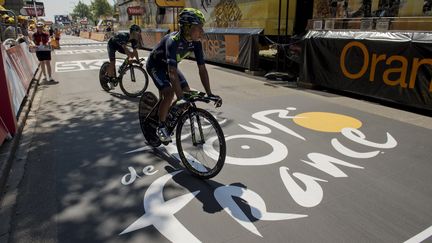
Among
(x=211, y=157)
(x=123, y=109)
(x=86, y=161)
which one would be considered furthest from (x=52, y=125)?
(x=211, y=157)

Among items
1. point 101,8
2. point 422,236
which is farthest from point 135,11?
point 101,8

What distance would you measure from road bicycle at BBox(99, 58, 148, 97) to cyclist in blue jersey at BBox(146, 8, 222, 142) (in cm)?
451

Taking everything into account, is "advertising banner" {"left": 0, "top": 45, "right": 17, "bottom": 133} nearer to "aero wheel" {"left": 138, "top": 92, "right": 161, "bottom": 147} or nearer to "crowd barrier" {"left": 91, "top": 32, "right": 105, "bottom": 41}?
"aero wheel" {"left": 138, "top": 92, "right": 161, "bottom": 147}

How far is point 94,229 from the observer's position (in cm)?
324

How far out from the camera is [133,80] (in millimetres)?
9188

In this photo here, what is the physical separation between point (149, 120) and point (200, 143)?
1160 mm

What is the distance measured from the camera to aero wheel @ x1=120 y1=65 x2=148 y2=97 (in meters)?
9.10

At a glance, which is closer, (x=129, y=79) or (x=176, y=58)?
(x=176, y=58)

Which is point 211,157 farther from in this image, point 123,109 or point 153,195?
point 123,109

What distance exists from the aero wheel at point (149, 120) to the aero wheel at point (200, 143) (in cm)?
85

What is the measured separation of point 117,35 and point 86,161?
4.99m

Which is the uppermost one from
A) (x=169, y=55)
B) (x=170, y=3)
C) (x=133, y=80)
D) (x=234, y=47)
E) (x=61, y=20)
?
(x=61, y=20)

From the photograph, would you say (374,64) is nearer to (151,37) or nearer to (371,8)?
(371,8)

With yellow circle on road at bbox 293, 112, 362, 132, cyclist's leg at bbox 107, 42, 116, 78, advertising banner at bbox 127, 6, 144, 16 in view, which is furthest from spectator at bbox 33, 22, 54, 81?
advertising banner at bbox 127, 6, 144, 16
